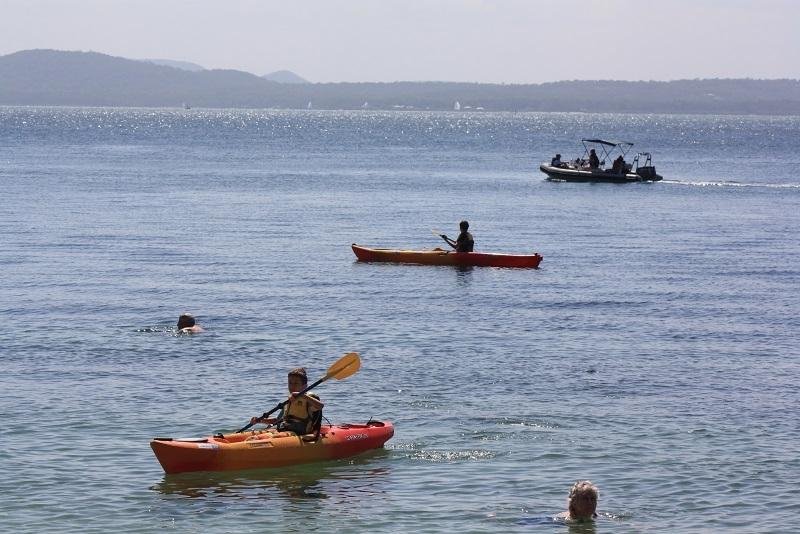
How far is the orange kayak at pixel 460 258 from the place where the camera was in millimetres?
41438

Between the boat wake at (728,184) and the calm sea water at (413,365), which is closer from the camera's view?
the calm sea water at (413,365)

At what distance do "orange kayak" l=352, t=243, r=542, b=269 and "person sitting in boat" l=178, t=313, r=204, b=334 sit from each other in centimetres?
1304

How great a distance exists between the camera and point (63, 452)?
20.8 metres

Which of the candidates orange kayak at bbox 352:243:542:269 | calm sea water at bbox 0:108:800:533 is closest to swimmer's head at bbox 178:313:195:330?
calm sea water at bbox 0:108:800:533

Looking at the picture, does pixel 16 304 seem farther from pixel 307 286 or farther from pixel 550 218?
pixel 550 218

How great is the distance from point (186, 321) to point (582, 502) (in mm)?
14648

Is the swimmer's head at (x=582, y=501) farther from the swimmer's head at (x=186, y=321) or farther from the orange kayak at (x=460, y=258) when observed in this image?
the orange kayak at (x=460, y=258)

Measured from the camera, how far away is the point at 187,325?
98.0ft

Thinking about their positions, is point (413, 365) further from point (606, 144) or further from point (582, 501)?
point (606, 144)

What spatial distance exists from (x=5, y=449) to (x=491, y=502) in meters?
7.94

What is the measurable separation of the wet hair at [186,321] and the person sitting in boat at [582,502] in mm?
14100

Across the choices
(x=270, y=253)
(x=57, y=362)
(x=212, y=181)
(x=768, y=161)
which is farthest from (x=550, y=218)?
(x=768, y=161)

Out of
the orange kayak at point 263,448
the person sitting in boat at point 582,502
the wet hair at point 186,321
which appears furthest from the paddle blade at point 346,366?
the wet hair at point 186,321

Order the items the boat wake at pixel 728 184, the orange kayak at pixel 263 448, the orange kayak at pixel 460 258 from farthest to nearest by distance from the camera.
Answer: the boat wake at pixel 728 184
the orange kayak at pixel 460 258
the orange kayak at pixel 263 448
